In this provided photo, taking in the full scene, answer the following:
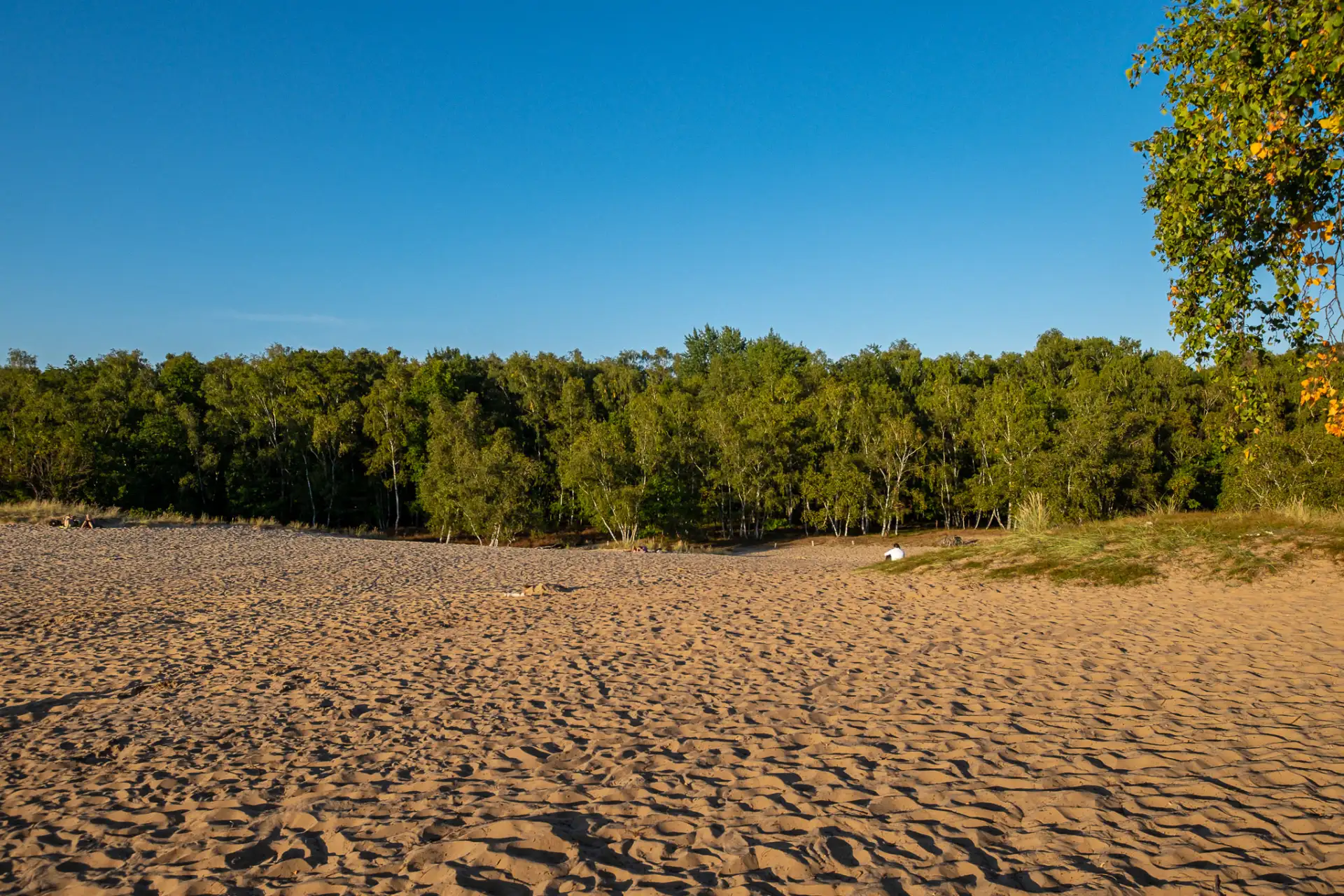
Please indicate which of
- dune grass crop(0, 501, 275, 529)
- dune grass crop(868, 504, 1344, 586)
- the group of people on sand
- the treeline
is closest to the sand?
dune grass crop(868, 504, 1344, 586)

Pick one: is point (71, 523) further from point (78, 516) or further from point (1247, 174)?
point (1247, 174)

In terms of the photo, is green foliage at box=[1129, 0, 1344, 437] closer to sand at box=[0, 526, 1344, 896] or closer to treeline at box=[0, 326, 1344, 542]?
sand at box=[0, 526, 1344, 896]

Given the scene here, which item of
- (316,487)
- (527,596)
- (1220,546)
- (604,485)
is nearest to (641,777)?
(527,596)

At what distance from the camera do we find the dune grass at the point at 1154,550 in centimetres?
1416

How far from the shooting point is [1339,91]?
6699mm

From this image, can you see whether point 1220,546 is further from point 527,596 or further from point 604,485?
point 604,485

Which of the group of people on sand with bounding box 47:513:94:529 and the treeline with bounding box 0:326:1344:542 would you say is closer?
the group of people on sand with bounding box 47:513:94:529

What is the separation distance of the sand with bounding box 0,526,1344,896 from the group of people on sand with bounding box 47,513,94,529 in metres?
17.7

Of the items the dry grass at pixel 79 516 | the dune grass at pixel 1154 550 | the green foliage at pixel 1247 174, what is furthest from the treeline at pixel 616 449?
the green foliage at pixel 1247 174

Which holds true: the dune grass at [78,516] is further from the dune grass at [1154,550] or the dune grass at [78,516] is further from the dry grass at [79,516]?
the dune grass at [1154,550]

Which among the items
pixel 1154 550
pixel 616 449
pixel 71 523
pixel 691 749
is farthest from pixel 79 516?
pixel 1154 550

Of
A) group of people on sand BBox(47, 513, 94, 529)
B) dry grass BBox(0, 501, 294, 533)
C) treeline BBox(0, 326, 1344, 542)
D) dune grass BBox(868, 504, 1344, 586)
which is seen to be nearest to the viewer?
dune grass BBox(868, 504, 1344, 586)

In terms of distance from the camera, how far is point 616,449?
48125 mm

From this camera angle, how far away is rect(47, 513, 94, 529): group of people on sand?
26781mm
